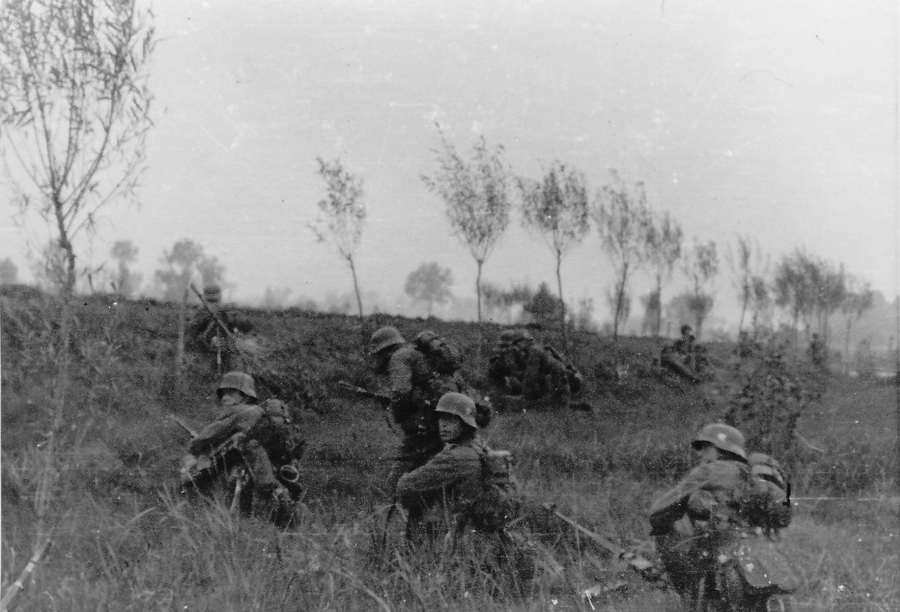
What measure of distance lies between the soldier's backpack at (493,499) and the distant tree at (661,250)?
4.93ft

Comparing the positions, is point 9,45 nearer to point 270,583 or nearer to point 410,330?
point 410,330

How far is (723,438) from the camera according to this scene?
4.43 meters

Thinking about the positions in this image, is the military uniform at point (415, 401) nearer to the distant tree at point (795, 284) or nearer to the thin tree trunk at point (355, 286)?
the thin tree trunk at point (355, 286)

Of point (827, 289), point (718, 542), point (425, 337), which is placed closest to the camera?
point (718, 542)

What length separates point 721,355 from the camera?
16.3ft

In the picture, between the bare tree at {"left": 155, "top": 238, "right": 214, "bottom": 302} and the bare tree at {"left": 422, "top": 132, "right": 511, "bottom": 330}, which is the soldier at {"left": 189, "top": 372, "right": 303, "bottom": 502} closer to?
the bare tree at {"left": 155, "top": 238, "right": 214, "bottom": 302}

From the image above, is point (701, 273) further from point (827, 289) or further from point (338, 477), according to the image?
point (338, 477)

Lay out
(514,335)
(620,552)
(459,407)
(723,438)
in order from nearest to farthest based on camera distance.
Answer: (459,407), (723,438), (620,552), (514,335)

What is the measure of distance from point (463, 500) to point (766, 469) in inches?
70.6

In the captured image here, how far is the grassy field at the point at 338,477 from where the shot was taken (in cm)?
445

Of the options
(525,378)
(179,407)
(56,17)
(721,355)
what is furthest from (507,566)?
(56,17)

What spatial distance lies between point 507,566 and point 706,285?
2.28 meters

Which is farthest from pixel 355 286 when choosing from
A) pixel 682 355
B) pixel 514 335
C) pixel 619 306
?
pixel 682 355

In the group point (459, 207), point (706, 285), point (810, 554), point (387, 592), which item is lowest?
point (387, 592)
